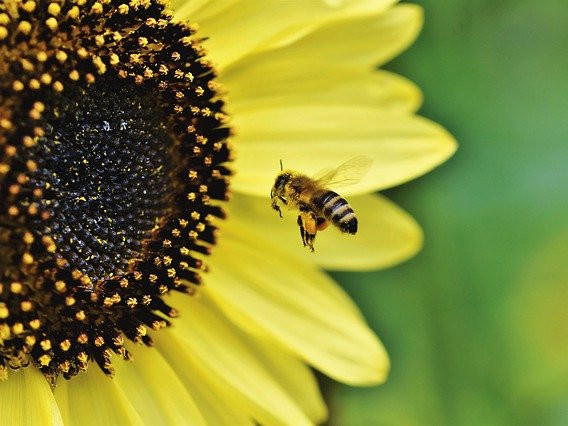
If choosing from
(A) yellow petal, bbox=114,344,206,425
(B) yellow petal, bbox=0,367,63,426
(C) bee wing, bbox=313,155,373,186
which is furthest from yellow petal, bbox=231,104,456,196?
(B) yellow petal, bbox=0,367,63,426

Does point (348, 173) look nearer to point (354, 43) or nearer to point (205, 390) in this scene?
point (354, 43)

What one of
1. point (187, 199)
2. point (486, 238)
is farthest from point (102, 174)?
point (486, 238)

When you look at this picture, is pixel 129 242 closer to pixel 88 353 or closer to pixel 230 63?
pixel 88 353

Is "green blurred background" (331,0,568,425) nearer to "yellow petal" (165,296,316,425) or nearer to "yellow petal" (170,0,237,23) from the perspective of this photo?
"yellow petal" (165,296,316,425)

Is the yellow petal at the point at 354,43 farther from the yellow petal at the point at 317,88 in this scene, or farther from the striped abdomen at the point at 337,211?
the striped abdomen at the point at 337,211

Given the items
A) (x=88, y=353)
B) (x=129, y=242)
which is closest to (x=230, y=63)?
(x=129, y=242)
